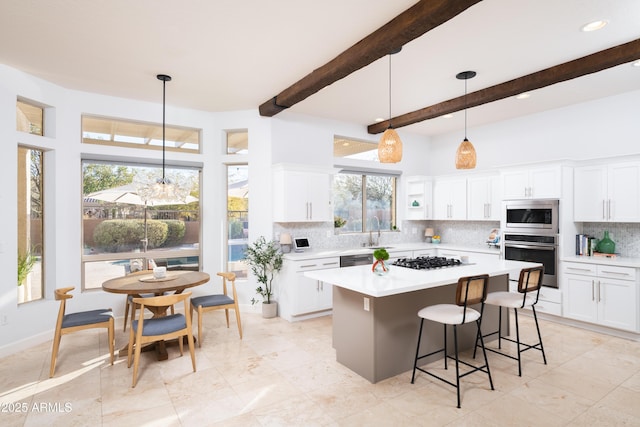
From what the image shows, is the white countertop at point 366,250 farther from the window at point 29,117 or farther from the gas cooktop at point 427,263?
the window at point 29,117

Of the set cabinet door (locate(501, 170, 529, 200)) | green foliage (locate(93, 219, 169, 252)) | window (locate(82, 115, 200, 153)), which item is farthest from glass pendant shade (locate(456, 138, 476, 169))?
green foliage (locate(93, 219, 169, 252))

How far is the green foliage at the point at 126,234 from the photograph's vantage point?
4.75 meters

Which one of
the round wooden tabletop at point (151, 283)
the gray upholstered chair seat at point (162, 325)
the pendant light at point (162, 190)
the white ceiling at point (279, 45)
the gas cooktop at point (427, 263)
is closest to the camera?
the white ceiling at point (279, 45)

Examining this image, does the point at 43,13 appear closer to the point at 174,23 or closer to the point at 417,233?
the point at 174,23

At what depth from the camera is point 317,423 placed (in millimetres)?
2453

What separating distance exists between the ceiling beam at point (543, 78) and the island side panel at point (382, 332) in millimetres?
2524

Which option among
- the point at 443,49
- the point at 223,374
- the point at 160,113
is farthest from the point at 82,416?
the point at 443,49

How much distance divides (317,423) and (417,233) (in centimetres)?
514

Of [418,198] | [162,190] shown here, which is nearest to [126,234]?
[162,190]

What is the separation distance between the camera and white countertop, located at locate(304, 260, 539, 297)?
274cm

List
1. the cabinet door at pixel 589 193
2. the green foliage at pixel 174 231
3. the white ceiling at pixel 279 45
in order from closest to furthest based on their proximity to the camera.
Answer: the white ceiling at pixel 279 45, the cabinet door at pixel 589 193, the green foliage at pixel 174 231

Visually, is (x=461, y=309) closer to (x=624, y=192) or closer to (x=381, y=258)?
(x=381, y=258)

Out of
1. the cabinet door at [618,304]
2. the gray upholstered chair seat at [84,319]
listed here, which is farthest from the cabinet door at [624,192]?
the gray upholstered chair seat at [84,319]

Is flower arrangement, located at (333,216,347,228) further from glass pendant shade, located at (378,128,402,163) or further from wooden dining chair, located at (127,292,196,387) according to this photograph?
wooden dining chair, located at (127,292,196,387)
